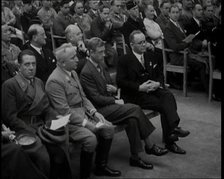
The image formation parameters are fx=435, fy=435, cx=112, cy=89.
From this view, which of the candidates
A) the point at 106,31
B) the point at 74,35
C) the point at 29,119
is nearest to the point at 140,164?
the point at 29,119

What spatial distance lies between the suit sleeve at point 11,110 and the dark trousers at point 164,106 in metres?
1.52

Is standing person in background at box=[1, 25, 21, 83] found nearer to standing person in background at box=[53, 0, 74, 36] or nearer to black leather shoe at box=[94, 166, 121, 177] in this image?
black leather shoe at box=[94, 166, 121, 177]

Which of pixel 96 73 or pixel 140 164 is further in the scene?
pixel 96 73

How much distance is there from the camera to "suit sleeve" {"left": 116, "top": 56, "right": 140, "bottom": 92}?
4672 mm

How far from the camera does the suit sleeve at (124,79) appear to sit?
467 centimetres

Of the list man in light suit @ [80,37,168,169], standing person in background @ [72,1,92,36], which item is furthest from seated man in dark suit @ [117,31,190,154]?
standing person in background @ [72,1,92,36]

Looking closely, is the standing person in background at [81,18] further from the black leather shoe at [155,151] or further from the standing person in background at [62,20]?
the black leather shoe at [155,151]

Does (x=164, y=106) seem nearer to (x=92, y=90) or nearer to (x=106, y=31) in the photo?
(x=92, y=90)

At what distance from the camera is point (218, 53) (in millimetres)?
6203

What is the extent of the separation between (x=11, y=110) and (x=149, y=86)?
1.64 metres

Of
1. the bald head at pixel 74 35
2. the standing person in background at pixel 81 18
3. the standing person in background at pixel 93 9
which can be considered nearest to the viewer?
the bald head at pixel 74 35

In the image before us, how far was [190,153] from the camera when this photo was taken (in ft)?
15.1

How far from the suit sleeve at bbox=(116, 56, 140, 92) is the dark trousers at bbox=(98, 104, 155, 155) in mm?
377

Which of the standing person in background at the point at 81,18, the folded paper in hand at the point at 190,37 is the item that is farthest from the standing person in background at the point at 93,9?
the folded paper in hand at the point at 190,37
